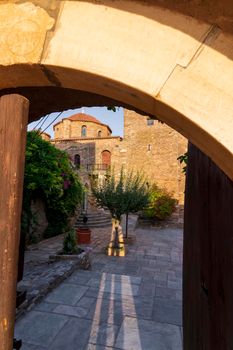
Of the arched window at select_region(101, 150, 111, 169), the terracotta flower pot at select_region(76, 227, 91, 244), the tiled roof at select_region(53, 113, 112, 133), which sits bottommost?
the terracotta flower pot at select_region(76, 227, 91, 244)

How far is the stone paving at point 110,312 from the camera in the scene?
3760 millimetres

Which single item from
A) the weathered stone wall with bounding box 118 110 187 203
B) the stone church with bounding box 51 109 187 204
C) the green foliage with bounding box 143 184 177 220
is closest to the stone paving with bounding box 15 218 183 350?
the green foliage with bounding box 143 184 177 220

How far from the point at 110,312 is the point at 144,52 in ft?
15.6

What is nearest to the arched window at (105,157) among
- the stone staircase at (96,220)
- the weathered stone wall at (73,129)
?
the weathered stone wall at (73,129)

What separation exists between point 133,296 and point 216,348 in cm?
428

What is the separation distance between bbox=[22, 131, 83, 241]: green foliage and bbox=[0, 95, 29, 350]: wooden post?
7335 mm

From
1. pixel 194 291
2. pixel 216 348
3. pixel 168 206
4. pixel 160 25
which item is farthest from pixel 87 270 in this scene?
pixel 168 206

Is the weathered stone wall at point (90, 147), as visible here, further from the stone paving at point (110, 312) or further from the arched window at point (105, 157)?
the stone paving at point (110, 312)

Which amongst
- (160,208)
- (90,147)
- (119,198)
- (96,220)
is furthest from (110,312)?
(90,147)

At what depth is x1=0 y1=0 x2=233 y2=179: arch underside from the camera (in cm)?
92

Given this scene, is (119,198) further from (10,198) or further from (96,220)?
(10,198)

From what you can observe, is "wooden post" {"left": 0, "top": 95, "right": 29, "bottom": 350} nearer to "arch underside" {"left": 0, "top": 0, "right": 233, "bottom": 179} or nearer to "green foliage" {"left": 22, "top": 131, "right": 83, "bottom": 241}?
"arch underside" {"left": 0, "top": 0, "right": 233, "bottom": 179}

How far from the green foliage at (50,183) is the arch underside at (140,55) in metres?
7.47

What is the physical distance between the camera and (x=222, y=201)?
1.45 m
